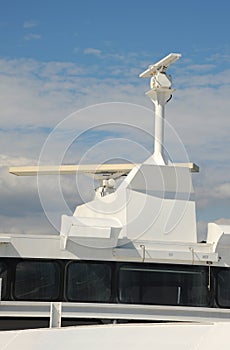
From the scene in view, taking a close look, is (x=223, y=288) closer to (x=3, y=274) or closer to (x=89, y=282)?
(x=89, y=282)

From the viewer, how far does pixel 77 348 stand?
471cm

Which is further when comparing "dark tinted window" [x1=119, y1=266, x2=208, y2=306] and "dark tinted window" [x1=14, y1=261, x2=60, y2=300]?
"dark tinted window" [x1=119, y1=266, x2=208, y2=306]

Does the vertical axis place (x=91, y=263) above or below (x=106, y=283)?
above

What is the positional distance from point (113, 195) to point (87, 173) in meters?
2.13

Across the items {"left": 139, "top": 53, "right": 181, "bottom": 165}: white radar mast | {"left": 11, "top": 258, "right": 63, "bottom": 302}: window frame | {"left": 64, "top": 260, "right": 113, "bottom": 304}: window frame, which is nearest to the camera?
{"left": 11, "top": 258, "right": 63, "bottom": 302}: window frame

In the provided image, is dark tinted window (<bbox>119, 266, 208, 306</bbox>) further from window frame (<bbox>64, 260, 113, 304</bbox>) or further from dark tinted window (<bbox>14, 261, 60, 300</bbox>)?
dark tinted window (<bbox>14, 261, 60, 300</bbox>)

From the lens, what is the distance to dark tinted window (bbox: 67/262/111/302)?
13305 mm

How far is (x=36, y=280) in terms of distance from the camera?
43.7ft

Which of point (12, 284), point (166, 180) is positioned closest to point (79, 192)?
point (166, 180)

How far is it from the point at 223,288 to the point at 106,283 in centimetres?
273

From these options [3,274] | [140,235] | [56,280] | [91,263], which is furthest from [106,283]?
[3,274]

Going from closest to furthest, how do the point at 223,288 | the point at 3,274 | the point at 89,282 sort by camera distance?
the point at 3,274, the point at 89,282, the point at 223,288

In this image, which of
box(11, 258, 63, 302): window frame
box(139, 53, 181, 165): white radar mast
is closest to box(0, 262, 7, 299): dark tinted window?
box(11, 258, 63, 302): window frame

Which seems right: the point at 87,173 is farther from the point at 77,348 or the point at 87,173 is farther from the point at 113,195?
the point at 77,348
